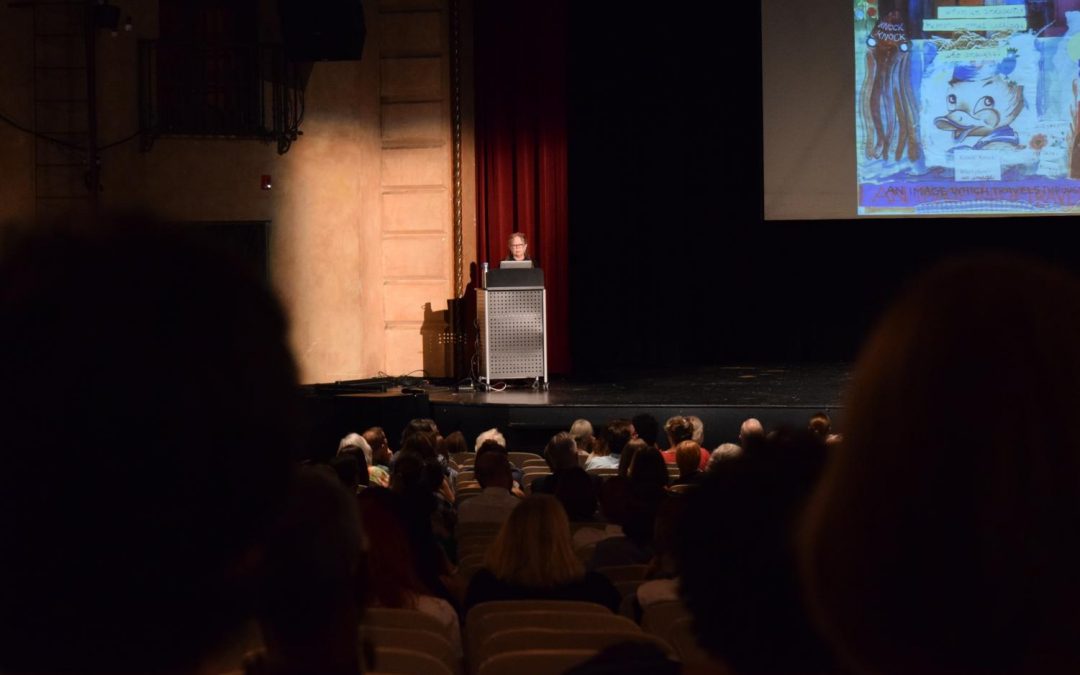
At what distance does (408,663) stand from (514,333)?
8.05 meters

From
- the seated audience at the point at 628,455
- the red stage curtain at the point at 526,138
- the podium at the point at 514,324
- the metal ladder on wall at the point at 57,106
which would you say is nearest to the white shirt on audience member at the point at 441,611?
the seated audience at the point at 628,455

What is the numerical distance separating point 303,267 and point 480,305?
155 cm

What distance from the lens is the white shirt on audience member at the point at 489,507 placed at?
489cm

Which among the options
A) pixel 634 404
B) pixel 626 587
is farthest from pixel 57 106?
pixel 626 587

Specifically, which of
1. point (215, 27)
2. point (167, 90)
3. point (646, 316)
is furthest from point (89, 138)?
point (646, 316)

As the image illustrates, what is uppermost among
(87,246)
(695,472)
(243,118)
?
(243,118)

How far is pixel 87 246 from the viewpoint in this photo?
0.53 m

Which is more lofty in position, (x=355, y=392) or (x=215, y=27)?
(x=215, y=27)

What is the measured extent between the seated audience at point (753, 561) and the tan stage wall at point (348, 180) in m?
9.37

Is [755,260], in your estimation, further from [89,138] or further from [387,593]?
[387,593]

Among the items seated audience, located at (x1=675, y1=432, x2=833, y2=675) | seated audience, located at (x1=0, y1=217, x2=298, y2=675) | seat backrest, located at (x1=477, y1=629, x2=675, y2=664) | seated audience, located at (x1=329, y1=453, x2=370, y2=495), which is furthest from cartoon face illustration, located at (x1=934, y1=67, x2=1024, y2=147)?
seated audience, located at (x1=0, y1=217, x2=298, y2=675)

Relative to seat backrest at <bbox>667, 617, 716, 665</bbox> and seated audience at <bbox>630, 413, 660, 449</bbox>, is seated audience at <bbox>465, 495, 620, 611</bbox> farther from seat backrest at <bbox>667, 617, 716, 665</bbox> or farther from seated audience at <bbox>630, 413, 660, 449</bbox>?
seated audience at <bbox>630, 413, 660, 449</bbox>

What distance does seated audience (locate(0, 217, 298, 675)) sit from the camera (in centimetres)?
50

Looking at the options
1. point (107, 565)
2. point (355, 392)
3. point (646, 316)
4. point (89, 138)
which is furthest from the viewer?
point (646, 316)
